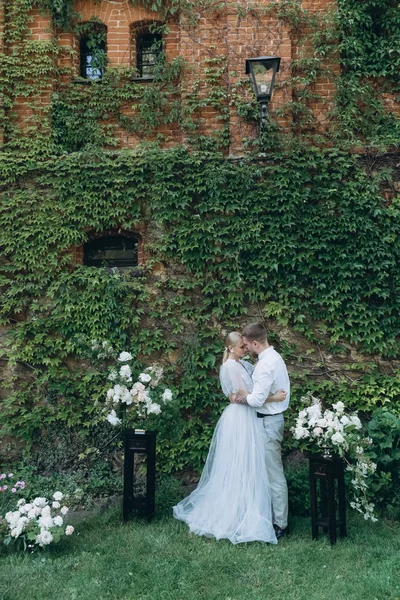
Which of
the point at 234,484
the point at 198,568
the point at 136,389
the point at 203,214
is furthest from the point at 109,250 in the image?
the point at 198,568

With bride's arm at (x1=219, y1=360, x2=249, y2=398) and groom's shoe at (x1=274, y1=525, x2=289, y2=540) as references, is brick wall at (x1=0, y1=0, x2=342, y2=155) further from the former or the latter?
groom's shoe at (x1=274, y1=525, x2=289, y2=540)

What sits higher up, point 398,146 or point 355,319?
point 398,146

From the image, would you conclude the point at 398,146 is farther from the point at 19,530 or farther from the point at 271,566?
the point at 19,530

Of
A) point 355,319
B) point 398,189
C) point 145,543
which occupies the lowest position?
point 145,543

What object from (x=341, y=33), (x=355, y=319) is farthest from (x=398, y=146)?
(x=355, y=319)

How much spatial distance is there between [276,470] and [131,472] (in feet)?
5.14

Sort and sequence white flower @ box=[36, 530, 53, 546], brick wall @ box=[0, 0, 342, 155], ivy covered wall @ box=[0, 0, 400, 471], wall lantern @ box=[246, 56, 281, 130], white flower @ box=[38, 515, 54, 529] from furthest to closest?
brick wall @ box=[0, 0, 342, 155] < ivy covered wall @ box=[0, 0, 400, 471] < wall lantern @ box=[246, 56, 281, 130] < white flower @ box=[38, 515, 54, 529] < white flower @ box=[36, 530, 53, 546]

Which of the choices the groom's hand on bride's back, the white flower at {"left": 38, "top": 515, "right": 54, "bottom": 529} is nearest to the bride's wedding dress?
the groom's hand on bride's back

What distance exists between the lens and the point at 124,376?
A: 5742 millimetres

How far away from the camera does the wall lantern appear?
21.3ft

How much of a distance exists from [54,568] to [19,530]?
52 centimetres

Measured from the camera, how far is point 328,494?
16.7 ft

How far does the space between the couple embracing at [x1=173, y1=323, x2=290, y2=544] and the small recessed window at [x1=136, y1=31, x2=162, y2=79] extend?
457 cm

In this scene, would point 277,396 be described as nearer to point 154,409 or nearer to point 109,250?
point 154,409
